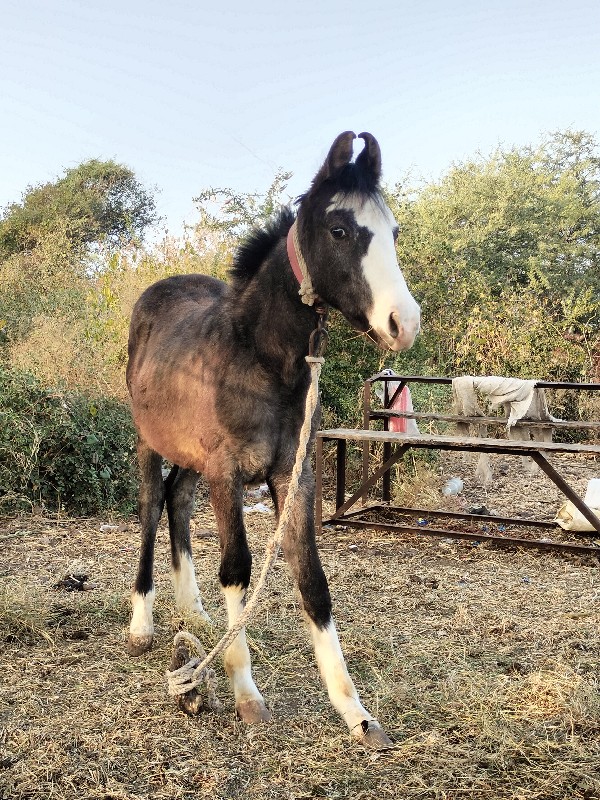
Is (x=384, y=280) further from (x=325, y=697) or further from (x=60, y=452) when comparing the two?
(x=60, y=452)

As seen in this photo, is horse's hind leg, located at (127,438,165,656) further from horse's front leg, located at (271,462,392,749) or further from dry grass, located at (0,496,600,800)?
horse's front leg, located at (271,462,392,749)

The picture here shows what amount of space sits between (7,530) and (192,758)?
382 centimetres

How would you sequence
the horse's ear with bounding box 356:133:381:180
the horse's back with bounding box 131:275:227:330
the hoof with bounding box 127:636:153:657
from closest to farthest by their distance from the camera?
the horse's ear with bounding box 356:133:381:180 → the hoof with bounding box 127:636:153:657 → the horse's back with bounding box 131:275:227:330

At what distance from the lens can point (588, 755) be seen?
7.62 feet

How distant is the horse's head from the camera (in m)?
2.17

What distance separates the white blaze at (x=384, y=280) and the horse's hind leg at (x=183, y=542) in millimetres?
1832

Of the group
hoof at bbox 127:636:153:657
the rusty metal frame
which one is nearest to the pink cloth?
the rusty metal frame

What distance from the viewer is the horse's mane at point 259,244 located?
2785mm

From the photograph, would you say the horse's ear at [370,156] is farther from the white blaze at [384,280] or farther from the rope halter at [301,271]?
the rope halter at [301,271]

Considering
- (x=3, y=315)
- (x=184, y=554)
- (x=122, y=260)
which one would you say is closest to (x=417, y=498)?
(x=184, y=554)

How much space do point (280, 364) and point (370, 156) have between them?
78 centimetres

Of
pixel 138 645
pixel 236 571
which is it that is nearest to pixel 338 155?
pixel 236 571

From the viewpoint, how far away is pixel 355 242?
228 centimetres

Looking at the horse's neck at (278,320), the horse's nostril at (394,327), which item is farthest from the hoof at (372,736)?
the horse's nostril at (394,327)
